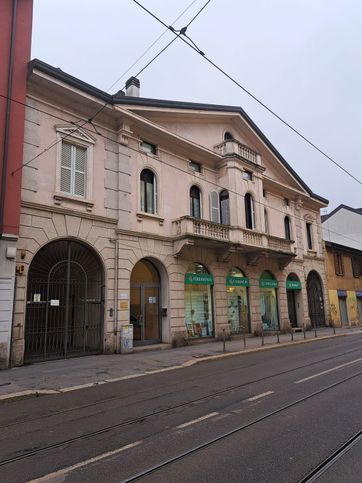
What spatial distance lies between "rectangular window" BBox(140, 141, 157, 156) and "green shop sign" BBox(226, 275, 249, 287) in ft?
25.4

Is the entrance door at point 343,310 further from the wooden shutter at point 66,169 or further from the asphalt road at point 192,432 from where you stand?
the wooden shutter at point 66,169

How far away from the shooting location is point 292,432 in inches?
205

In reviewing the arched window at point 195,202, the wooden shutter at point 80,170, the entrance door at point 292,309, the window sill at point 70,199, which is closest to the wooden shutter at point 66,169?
the wooden shutter at point 80,170

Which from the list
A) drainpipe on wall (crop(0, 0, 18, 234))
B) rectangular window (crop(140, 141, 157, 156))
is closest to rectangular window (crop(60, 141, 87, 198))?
drainpipe on wall (crop(0, 0, 18, 234))

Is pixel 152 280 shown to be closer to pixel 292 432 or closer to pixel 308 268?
pixel 292 432

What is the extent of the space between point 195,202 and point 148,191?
10.9 feet

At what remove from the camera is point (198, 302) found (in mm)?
18688

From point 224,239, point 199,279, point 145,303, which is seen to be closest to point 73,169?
point 145,303

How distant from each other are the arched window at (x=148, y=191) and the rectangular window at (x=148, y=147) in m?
0.99

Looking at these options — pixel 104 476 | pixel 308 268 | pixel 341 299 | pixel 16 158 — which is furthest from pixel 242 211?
pixel 104 476

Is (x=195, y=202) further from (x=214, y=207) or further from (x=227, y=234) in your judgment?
(x=227, y=234)

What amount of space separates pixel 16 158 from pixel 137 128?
247 inches

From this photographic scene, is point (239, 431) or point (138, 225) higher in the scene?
point (138, 225)

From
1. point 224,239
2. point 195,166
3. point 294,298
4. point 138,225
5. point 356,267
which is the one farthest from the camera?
point 356,267
